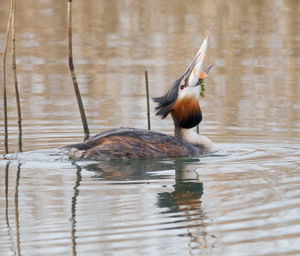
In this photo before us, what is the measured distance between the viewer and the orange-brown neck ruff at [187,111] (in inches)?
389

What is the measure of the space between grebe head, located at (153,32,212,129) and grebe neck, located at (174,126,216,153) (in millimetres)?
152

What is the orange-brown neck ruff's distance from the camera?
32.4 feet

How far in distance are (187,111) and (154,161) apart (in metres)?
0.79

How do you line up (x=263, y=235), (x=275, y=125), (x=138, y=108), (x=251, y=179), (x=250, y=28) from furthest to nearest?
(x=250, y=28), (x=138, y=108), (x=275, y=125), (x=251, y=179), (x=263, y=235)

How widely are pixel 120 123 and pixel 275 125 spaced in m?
2.17

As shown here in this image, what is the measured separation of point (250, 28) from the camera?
2150 centimetres

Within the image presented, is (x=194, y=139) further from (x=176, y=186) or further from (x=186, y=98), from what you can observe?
(x=176, y=186)

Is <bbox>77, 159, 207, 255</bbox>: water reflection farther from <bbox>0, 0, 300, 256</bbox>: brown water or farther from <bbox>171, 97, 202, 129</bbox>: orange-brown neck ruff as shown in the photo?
<bbox>171, 97, 202, 129</bbox>: orange-brown neck ruff

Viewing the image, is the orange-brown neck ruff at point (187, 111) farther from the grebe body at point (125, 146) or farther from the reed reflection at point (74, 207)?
the reed reflection at point (74, 207)

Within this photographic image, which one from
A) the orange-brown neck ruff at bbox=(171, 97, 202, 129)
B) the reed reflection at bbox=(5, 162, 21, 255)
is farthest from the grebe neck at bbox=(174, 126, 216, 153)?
the reed reflection at bbox=(5, 162, 21, 255)

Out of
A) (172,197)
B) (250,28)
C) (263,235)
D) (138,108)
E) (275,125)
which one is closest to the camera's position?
(263,235)

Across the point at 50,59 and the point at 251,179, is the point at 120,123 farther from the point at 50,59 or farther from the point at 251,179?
the point at 50,59

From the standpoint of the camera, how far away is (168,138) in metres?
9.73

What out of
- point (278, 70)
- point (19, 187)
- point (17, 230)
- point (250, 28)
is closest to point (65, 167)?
point (19, 187)
